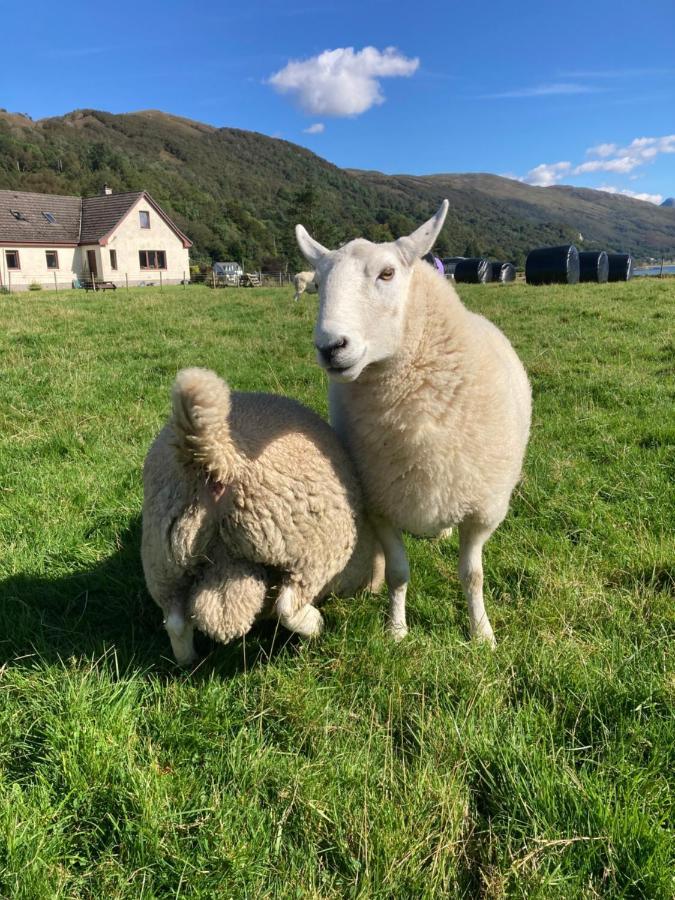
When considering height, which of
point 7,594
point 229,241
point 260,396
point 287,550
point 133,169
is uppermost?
point 133,169

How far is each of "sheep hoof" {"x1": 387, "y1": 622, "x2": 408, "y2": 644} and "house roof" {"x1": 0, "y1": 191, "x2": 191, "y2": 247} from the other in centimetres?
4629

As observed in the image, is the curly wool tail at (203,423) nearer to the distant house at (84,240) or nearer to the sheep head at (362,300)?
the sheep head at (362,300)

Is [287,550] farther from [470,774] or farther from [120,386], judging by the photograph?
[120,386]

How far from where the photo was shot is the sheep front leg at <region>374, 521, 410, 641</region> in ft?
8.57

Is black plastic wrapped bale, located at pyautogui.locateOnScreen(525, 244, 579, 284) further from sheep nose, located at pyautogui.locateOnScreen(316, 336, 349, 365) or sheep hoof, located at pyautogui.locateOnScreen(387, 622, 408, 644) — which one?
sheep nose, located at pyautogui.locateOnScreen(316, 336, 349, 365)

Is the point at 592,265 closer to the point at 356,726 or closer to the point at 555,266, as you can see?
the point at 555,266

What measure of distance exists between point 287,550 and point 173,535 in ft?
1.32

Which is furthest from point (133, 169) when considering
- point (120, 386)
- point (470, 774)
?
point (470, 774)

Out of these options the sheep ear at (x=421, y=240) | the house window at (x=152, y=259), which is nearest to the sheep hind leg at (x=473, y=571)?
the sheep ear at (x=421, y=240)

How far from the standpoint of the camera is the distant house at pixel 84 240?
41219 mm

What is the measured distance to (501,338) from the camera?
11.8 feet

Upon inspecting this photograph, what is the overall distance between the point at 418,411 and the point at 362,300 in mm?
515

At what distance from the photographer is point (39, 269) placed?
138 ft

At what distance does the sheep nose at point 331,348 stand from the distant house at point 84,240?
44492mm
